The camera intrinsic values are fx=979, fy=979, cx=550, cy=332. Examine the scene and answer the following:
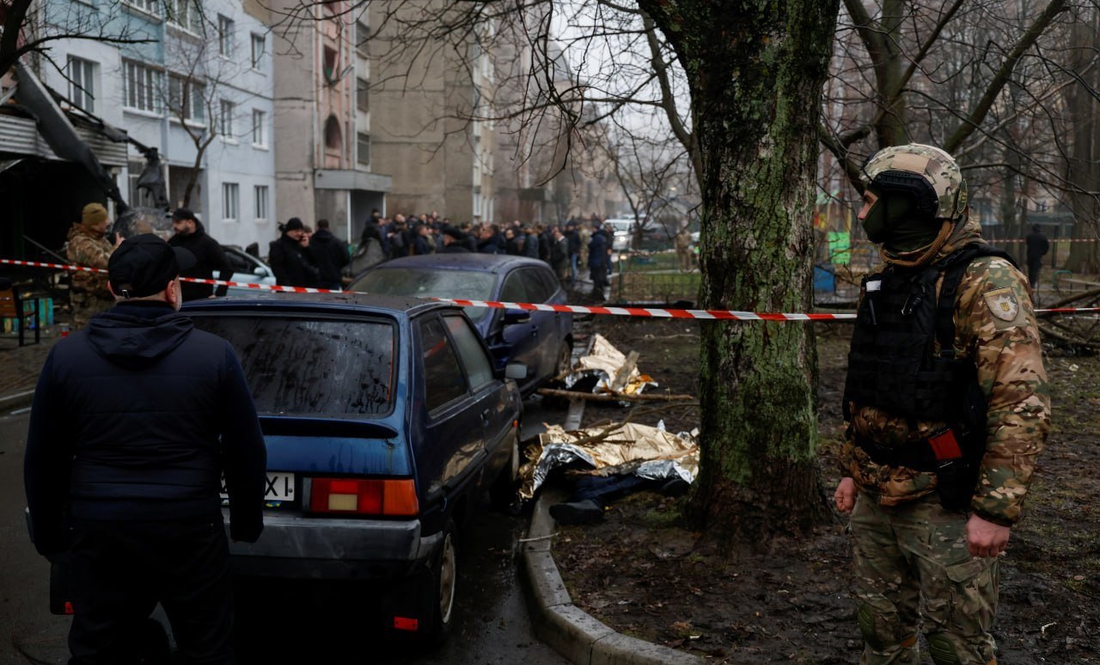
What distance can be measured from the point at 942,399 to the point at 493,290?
22.6 ft

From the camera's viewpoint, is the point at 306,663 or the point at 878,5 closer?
the point at 306,663

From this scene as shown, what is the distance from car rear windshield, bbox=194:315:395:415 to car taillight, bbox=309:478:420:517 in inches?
13.7

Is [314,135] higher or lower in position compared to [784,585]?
higher

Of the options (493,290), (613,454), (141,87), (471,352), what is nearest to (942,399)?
(471,352)

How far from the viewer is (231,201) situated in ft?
111

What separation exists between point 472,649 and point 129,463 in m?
2.21

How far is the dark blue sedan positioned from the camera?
923cm

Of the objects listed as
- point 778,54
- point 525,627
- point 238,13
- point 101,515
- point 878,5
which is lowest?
point 525,627

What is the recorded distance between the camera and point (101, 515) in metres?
2.69

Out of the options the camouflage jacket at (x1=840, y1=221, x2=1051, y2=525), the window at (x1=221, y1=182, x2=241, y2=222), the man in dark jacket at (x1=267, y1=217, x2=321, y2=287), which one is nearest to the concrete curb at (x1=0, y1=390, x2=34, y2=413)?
the man in dark jacket at (x1=267, y1=217, x2=321, y2=287)

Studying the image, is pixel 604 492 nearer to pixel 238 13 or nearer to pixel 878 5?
pixel 878 5

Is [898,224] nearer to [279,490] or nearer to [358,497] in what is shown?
[358,497]

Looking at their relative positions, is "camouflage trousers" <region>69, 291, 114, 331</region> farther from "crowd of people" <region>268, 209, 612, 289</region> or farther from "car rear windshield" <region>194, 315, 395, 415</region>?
"car rear windshield" <region>194, 315, 395, 415</region>

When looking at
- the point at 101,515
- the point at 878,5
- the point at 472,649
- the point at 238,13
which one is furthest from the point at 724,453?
the point at 238,13
